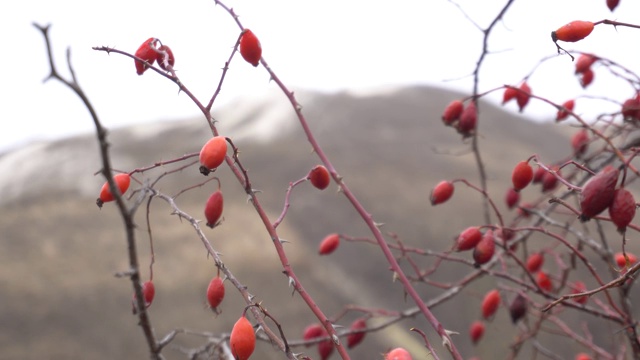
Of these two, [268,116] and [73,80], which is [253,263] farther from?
[73,80]

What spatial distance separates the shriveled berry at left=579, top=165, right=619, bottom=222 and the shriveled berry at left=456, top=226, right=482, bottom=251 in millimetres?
345

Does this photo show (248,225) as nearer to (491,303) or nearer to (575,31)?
(491,303)

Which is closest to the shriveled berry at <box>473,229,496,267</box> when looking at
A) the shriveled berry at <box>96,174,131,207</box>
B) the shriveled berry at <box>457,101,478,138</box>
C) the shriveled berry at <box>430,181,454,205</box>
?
the shriveled berry at <box>430,181,454,205</box>

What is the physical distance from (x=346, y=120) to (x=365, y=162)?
0.90 metres

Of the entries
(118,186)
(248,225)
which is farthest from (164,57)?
(248,225)

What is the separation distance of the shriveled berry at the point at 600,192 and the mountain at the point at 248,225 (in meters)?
1.78

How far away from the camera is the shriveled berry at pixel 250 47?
89 centimetres

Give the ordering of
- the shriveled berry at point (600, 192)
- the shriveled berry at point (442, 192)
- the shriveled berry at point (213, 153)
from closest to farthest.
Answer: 1. the shriveled berry at point (600, 192)
2. the shriveled berry at point (213, 153)
3. the shriveled berry at point (442, 192)

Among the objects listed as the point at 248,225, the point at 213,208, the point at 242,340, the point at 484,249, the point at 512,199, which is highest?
the point at 213,208

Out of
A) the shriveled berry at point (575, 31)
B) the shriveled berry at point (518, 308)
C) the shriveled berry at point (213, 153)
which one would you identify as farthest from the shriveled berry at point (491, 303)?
the shriveled berry at point (213, 153)

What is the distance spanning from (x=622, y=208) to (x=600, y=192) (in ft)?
0.10

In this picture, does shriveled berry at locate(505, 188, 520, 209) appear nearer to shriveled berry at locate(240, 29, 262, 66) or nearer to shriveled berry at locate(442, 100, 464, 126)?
shriveled berry at locate(442, 100, 464, 126)

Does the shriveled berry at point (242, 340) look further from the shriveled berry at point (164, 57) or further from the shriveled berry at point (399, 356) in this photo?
the shriveled berry at point (164, 57)

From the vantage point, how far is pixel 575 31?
0.79 m
